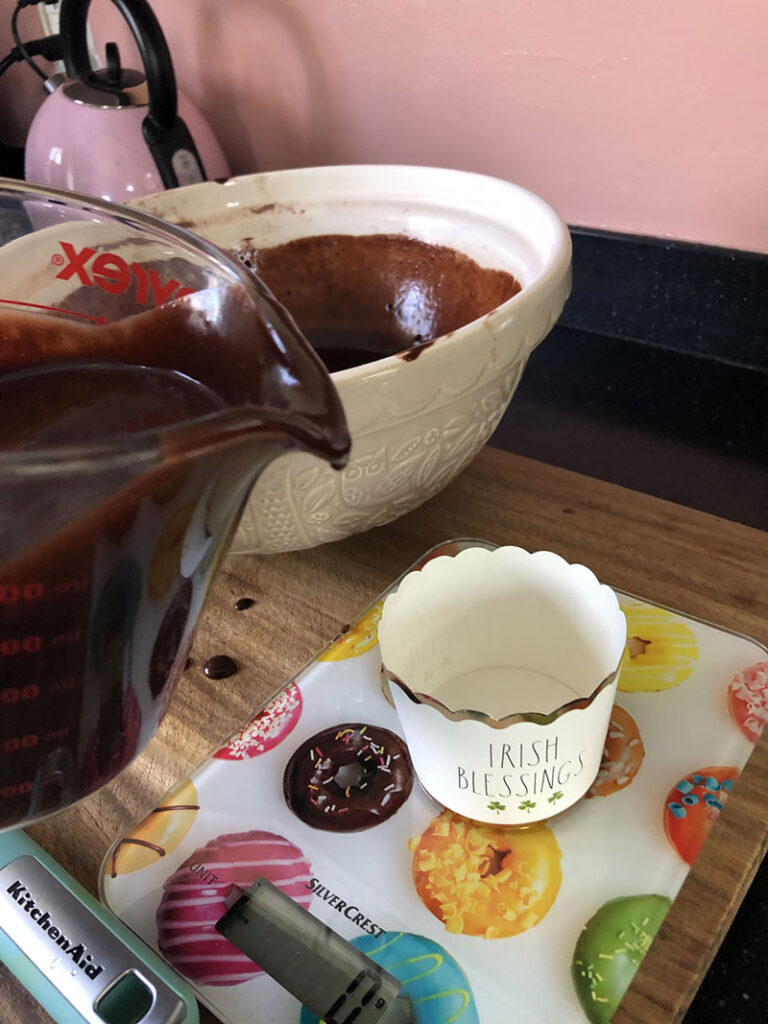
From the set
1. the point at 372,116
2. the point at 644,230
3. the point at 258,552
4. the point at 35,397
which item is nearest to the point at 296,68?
the point at 372,116

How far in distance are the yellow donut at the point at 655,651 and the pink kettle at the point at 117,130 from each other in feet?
2.16

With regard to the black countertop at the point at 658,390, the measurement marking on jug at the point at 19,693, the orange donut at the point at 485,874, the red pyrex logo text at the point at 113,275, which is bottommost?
the black countertop at the point at 658,390

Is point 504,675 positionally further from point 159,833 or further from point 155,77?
point 155,77

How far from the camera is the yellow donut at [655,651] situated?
481 mm

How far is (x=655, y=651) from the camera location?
1.64ft

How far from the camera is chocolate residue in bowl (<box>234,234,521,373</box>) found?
645 mm

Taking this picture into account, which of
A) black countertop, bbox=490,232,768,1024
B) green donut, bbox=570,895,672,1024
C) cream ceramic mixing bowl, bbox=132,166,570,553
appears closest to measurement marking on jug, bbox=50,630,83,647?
cream ceramic mixing bowl, bbox=132,166,570,553

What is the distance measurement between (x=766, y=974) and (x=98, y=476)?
1.29 feet

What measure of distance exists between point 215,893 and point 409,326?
0.44 meters

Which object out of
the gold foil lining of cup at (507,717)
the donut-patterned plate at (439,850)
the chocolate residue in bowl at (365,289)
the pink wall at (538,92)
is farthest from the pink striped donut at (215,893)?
the pink wall at (538,92)

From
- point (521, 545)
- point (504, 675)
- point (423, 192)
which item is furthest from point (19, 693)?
point (423, 192)

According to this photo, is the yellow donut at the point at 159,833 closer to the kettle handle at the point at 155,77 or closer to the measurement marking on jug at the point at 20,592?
the measurement marking on jug at the point at 20,592

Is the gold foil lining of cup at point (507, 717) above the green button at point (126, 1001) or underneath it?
above

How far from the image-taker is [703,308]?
2.62 ft
